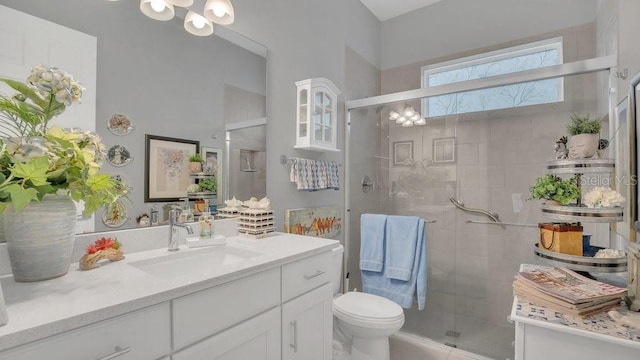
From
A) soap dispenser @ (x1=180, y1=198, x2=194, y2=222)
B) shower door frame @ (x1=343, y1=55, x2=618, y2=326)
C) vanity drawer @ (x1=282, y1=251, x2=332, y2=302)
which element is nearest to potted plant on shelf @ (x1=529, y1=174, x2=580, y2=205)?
shower door frame @ (x1=343, y1=55, x2=618, y2=326)

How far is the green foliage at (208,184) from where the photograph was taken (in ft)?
5.21

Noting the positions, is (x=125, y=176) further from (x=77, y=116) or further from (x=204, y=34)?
(x=204, y=34)

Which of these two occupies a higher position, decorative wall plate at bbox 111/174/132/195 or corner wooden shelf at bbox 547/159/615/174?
corner wooden shelf at bbox 547/159/615/174

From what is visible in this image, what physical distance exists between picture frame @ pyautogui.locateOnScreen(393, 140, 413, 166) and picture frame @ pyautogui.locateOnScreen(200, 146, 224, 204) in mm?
1709

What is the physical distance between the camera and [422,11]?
10.5 ft

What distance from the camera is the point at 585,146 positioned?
1304mm

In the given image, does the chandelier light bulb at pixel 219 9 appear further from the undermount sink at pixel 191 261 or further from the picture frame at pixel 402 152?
the picture frame at pixel 402 152

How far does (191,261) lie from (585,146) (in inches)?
71.0

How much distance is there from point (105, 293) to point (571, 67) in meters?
2.71

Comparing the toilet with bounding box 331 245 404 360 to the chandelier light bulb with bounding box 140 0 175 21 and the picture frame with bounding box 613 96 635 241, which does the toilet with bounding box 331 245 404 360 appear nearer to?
the picture frame with bounding box 613 96 635 241

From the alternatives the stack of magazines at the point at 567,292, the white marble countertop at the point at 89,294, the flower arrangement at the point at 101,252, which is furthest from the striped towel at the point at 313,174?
the stack of magazines at the point at 567,292

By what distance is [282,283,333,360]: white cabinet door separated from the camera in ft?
4.13

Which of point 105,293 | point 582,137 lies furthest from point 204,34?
point 582,137

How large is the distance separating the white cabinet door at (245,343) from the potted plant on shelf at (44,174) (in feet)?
1.69
